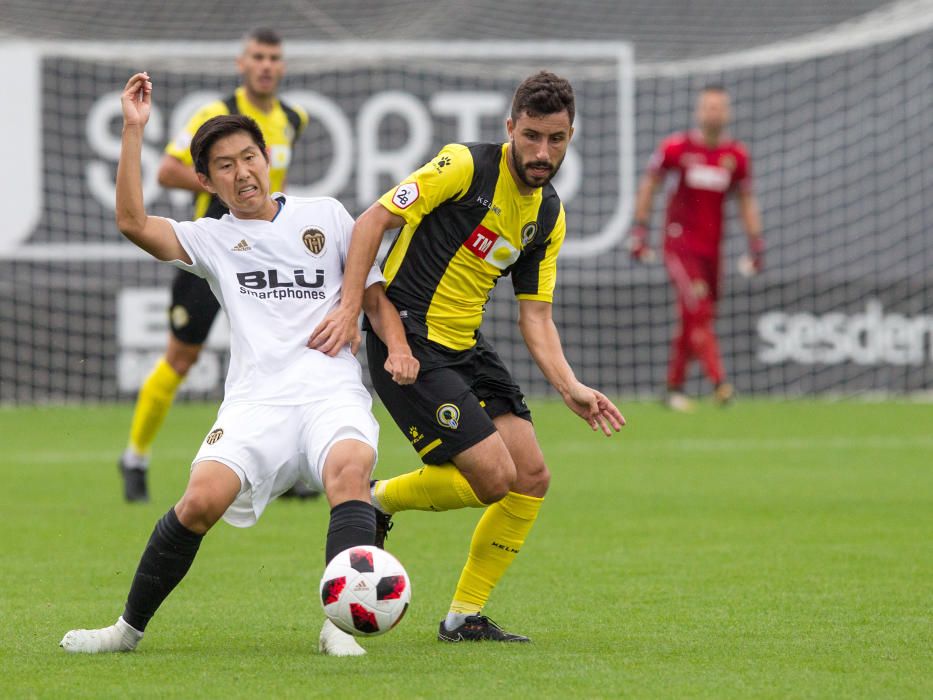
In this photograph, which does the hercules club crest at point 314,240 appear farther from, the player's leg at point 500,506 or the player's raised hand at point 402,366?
the player's leg at point 500,506

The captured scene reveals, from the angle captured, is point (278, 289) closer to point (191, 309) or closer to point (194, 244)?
point (194, 244)

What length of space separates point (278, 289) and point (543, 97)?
0.94 m

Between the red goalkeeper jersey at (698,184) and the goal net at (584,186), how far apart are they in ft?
4.08

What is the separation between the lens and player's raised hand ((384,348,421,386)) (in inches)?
182

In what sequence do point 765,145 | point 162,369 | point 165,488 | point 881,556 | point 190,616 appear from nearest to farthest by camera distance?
1. point 190,616
2. point 881,556
3. point 162,369
4. point 165,488
5. point 765,145

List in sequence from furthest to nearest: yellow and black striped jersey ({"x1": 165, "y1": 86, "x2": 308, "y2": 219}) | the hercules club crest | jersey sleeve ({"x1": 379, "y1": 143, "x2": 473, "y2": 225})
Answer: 1. yellow and black striped jersey ({"x1": 165, "y1": 86, "x2": 308, "y2": 219})
2. jersey sleeve ({"x1": 379, "y1": 143, "x2": 473, "y2": 225})
3. the hercules club crest

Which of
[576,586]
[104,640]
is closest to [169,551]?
[104,640]

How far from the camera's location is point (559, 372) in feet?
16.2

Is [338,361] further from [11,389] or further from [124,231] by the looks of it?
[11,389]

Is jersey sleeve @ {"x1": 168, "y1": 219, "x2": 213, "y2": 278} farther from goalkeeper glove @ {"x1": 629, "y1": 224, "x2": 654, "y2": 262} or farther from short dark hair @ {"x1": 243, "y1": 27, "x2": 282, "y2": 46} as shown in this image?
goalkeeper glove @ {"x1": 629, "y1": 224, "x2": 654, "y2": 262}

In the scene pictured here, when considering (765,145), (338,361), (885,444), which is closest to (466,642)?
(338,361)

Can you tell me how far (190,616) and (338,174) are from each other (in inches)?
385

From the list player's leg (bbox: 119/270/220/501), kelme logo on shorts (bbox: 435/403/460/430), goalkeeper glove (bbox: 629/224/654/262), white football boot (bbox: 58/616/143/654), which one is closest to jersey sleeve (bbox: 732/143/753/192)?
goalkeeper glove (bbox: 629/224/654/262)

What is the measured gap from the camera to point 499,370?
16.6 feet
